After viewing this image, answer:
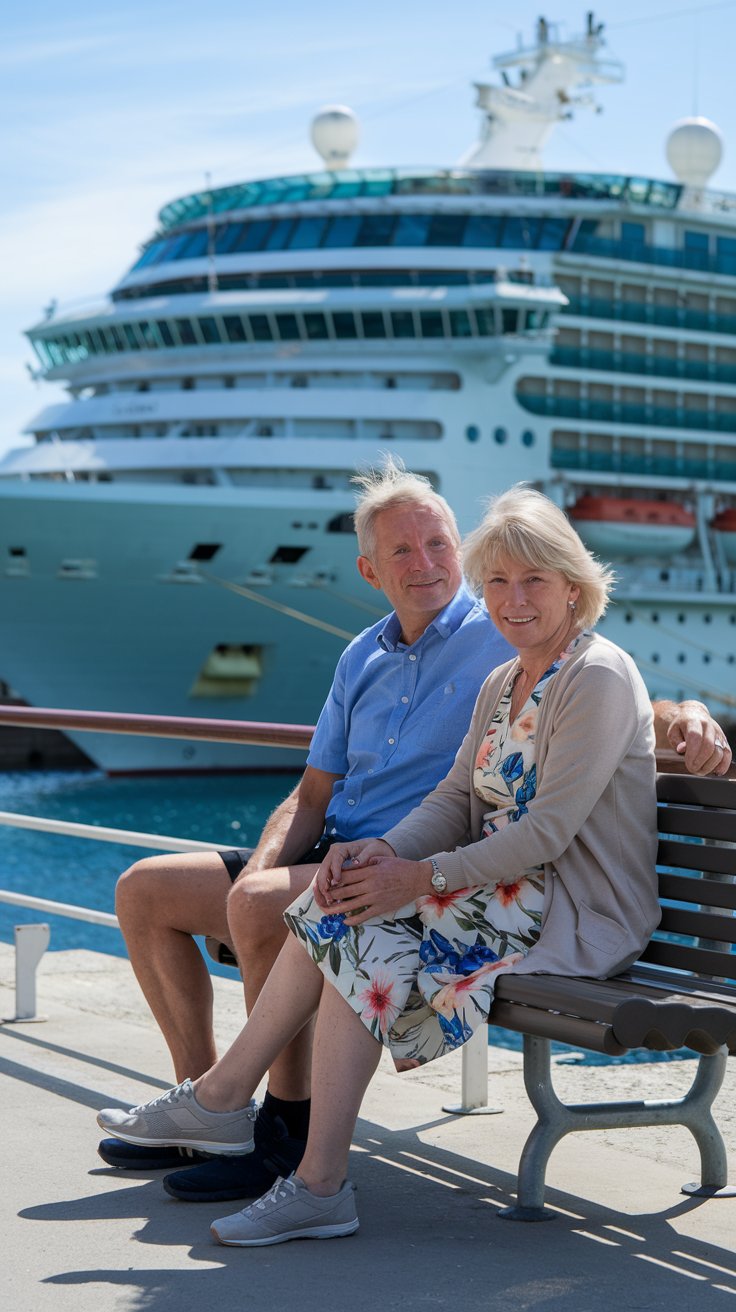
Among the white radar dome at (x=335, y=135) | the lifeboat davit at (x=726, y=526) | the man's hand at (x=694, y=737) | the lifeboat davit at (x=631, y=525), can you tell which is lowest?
the man's hand at (x=694, y=737)

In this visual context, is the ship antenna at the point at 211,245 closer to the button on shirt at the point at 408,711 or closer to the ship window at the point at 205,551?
the ship window at the point at 205,551

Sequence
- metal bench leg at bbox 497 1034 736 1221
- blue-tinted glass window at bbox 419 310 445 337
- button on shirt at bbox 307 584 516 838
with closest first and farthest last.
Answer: metal bench leg at bbox 497 1034 736 1221 < button on shirt at bbox 307 584 516 838 < blue-tinted glass window at bbox 419 310 445 337

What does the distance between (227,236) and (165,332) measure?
77.6 inches

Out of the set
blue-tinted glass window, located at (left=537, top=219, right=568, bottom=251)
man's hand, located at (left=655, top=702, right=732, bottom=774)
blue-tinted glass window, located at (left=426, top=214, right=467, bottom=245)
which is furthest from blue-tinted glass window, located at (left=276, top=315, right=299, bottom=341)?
man's hand, located at (left=655, top=702, right=732, bottom=774)

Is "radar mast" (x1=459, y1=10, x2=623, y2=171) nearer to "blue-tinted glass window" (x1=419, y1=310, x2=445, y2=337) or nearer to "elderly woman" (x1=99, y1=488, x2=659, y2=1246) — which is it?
"blue-tinted glass window" (x1=419, y1=310, x2=445, y2=337)

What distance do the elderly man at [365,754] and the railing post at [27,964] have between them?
114cm

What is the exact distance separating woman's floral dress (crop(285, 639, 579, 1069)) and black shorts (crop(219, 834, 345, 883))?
17.4 inches

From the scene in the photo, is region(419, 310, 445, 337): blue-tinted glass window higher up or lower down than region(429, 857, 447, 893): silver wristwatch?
higher up

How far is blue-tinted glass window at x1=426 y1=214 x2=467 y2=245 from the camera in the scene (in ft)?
80.3

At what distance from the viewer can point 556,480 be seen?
25.2m

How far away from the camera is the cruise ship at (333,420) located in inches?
858

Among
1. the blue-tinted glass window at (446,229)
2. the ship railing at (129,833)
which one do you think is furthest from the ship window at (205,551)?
the ship railing at (129,833)

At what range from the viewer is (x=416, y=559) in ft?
10.9

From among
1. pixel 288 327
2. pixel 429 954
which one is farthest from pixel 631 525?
pixel 429 954
